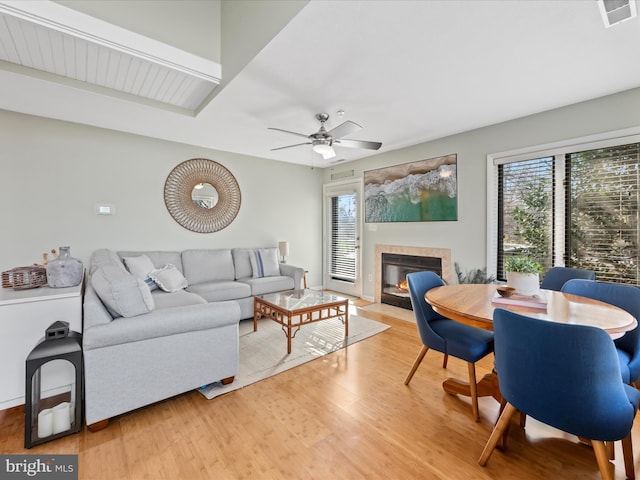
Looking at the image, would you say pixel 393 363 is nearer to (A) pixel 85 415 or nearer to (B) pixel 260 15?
(A) pixel 85 415

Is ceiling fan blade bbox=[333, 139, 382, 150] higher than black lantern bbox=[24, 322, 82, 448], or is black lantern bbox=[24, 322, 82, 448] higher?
ceiling fan blade bbox=[333, 139, 382, 150]

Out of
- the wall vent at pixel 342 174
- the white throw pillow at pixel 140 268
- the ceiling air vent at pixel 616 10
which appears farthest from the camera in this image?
the wall vent at pixel 342 174

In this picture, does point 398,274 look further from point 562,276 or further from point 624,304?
point 624,304

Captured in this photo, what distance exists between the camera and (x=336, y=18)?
1.70 meters

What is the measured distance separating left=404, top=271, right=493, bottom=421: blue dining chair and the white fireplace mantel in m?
1.64

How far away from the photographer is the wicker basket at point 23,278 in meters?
2.14

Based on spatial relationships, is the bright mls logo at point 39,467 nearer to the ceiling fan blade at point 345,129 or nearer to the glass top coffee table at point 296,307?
the glass top coffee table at point 296,307

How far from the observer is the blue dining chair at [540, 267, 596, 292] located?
249cm

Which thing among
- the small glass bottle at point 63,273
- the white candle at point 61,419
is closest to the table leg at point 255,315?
the small glass bottle at point 63,273

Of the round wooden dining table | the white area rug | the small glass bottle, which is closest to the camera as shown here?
the round wooden dining table

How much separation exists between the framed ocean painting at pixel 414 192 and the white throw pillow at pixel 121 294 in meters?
3.66

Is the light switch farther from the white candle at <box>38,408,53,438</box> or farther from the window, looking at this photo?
the window

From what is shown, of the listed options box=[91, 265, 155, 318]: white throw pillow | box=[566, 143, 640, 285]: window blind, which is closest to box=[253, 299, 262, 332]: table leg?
box=[91, 265, 155, 318]: white throw pillow

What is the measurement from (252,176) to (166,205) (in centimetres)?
151
